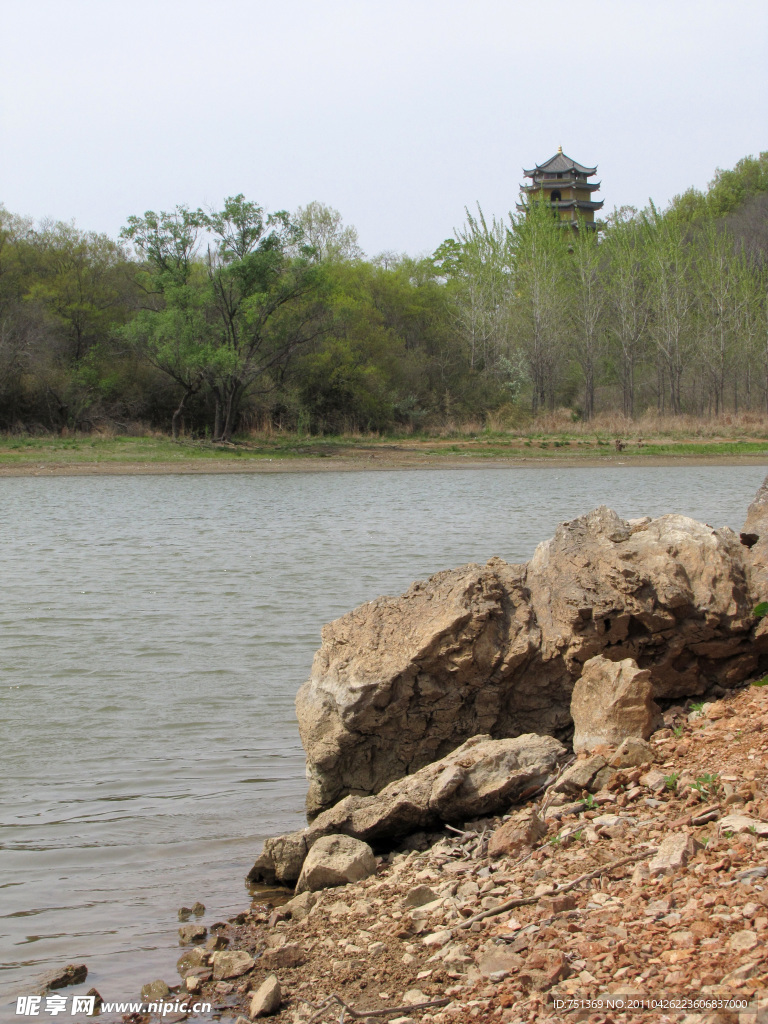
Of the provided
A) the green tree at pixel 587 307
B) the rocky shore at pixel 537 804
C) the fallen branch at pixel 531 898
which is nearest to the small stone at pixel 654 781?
the rocky shore at pixel 537 804

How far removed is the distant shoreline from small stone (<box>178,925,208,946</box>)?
104 ft

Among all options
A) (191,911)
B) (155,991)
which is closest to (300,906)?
(191,911)

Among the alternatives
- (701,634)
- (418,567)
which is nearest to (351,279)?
(418,567)

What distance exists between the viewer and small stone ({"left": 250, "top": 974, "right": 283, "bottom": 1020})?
3291mm

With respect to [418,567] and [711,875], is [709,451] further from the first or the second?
[711,875]

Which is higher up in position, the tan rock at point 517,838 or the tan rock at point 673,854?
the tan rock at point 673,854

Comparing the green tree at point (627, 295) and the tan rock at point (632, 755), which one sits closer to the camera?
the tan rock at point (632, 755)

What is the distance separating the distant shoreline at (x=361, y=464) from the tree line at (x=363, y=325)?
430cm

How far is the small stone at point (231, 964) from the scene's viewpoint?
12.0 ft

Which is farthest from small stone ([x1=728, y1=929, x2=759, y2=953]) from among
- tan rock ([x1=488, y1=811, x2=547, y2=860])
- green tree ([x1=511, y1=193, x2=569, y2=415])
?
green tree ([x1=511, y1=193, x2=569, y2=415])

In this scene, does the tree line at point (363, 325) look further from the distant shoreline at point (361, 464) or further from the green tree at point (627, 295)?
the distant shoreline at point (361, 464)

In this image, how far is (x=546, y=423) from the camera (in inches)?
1900

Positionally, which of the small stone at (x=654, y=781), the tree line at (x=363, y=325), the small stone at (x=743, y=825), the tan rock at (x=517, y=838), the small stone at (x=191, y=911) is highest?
the tree line at (x=363, y=325)

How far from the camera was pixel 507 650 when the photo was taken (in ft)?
17.5
